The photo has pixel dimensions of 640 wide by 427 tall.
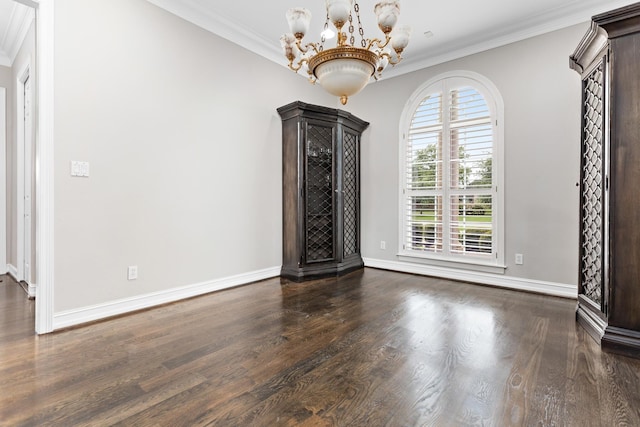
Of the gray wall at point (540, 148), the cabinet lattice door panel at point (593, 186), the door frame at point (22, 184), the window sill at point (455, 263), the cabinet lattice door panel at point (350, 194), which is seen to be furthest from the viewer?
the cabinet lattice door panel at point (350, 194)

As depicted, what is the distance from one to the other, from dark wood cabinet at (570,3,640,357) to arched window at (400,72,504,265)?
1.43 metres

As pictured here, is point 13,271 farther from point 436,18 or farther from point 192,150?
point 436,18

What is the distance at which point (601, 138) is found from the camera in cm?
232

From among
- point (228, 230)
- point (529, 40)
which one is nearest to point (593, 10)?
point (529, 40)

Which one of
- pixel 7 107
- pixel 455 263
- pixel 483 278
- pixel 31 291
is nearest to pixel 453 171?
pixel 455 263

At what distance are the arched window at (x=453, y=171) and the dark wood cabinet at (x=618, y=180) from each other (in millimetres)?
1432

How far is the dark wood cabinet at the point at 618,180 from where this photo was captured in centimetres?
207

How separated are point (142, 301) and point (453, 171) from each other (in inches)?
147

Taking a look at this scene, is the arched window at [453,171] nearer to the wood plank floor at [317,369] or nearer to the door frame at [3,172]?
the wood plank floor at [317,369]

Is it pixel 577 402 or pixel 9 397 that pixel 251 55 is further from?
pixel 577 402

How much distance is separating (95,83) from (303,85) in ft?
8.85

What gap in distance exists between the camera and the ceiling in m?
3.16

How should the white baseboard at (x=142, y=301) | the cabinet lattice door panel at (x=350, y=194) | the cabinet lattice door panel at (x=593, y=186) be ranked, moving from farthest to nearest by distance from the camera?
the cabinet lattice door panel at (x=350, y=194) < the white baseboard at (x=142, y=301) < the cabinet lattice door panel at (x=593, y=186)

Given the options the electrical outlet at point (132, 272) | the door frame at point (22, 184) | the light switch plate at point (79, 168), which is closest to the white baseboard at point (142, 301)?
the electrical outlet at point (132, 272)
